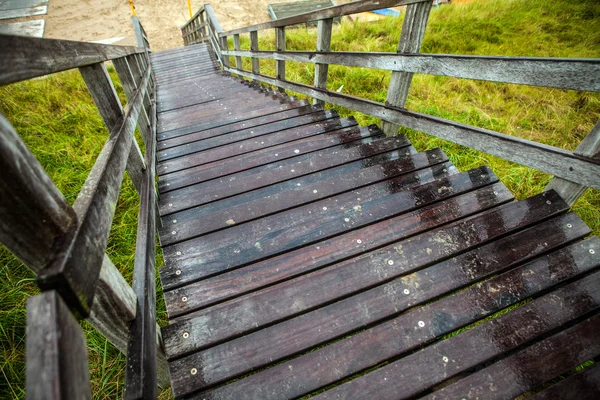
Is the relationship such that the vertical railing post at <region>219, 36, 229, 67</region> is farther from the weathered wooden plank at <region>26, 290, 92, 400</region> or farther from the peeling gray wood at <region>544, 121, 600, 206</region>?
the weathered wooden plank at <region>26, 290, 92, 400</region>

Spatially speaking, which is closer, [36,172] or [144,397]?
[36,172]

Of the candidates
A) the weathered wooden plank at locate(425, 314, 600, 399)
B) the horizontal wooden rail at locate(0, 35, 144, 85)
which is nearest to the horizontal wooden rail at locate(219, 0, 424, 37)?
the horizontal wooden rail at locate(0, 35, 144, 85)

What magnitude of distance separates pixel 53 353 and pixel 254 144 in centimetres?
250

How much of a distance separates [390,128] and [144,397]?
273cm

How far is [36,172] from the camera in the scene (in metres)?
0.65

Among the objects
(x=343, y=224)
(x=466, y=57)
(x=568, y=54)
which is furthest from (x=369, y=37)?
(x=343, y=224)

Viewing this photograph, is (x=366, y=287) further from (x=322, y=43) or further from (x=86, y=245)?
(x=322, y=43)

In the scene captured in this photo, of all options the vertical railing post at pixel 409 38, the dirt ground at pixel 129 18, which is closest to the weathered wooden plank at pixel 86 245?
the vertical railing post at pixel 409 38

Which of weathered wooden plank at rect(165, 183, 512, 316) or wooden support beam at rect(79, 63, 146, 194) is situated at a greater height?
wooden support beam at rect(79, 63, 146, 194)

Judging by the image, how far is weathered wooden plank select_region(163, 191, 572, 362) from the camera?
51.2 inches

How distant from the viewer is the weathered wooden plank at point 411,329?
1152 mm

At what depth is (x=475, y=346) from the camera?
1.26 metres

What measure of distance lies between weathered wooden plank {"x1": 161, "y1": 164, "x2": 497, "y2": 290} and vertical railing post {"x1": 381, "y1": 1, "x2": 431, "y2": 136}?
83 centimetres

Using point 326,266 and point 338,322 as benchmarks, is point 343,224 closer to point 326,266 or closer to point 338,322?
point 326,266
